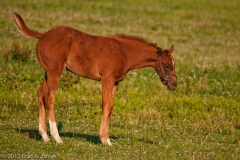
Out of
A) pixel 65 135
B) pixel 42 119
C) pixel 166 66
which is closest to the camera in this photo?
pixel 42 119

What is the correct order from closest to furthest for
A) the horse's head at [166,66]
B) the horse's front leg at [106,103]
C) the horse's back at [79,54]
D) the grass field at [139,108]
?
the grass field at [139,108]
the horse's back at [79,54]
the horse's front leg at [106,103]
the horse's head at [166,66]

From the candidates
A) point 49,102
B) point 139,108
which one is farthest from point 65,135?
point 139,108

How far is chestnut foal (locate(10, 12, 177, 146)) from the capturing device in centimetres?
1274

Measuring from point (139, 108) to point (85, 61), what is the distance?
179 inches

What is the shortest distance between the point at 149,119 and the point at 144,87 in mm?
3686

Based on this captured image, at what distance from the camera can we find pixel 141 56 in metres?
13.5

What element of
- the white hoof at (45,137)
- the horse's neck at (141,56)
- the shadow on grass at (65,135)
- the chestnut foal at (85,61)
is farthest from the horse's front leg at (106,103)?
the white hoof at (45,137)

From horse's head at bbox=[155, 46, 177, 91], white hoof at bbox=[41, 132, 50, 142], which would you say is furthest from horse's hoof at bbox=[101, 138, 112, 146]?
horse's head at bbox=[155, 46, 177, 91]

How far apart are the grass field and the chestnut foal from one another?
738 millimetres

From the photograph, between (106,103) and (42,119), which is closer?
(42,119)

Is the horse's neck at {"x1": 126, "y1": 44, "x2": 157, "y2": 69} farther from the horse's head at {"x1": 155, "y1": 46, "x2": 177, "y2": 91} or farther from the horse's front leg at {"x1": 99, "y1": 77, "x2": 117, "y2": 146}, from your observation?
the horse's front leg at {"x1": 99, "y1": 77, "x2": 117, "y2": 146}

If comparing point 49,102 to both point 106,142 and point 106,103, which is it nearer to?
point 106,103

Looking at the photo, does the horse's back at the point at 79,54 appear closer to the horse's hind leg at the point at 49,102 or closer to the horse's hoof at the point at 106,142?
the horse's hind leg at the point at 49,102

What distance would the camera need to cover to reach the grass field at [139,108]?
488 inches
